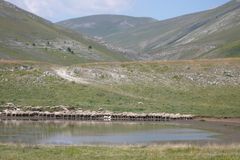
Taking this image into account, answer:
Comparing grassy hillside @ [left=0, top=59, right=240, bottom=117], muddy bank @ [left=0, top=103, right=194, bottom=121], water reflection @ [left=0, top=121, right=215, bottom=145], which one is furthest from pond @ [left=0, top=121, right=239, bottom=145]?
grassy hillside @ [left=0, top=59, right=240, bottom=117]

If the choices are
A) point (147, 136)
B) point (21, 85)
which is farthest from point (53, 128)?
point (21, 85)

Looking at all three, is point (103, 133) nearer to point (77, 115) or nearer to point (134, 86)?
point (77, 115)

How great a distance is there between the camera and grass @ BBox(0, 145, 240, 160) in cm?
3822

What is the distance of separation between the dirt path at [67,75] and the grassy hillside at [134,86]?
26 centimetres

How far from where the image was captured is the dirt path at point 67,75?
97.9 m

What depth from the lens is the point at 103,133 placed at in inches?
2299

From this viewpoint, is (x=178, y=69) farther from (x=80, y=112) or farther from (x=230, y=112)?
(x=80, y=112)

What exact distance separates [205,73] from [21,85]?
3859 centimetres

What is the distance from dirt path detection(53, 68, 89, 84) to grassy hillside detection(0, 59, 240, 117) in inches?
10.3

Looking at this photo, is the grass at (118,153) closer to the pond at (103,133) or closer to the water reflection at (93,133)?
the pond at (103,133)

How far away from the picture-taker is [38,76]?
96625 millimetres

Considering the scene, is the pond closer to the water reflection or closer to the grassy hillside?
the water reflection

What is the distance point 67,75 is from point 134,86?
14.3 meters

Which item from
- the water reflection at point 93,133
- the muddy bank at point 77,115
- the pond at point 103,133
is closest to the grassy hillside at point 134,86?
the muddy bank at point 77,115
